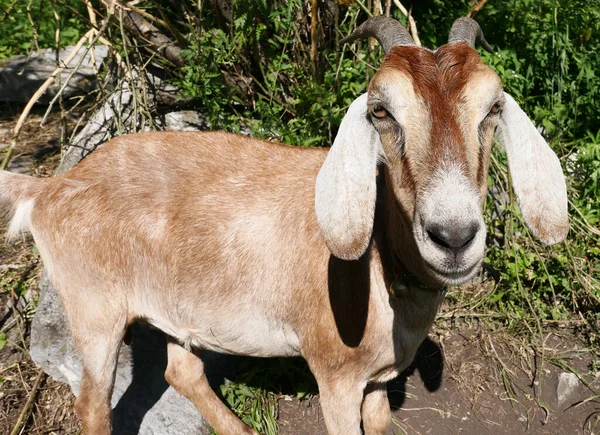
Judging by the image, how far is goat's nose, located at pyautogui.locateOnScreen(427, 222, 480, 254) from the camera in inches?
78.1

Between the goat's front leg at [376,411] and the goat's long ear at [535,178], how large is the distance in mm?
1340

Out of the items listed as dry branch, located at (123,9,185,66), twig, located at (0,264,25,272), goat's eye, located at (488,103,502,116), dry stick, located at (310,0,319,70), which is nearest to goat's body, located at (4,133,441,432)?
goat's eye, located at (488,103,502,116)

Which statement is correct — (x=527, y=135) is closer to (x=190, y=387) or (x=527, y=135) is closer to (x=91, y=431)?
(x=190, y=387)

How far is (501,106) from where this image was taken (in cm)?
233

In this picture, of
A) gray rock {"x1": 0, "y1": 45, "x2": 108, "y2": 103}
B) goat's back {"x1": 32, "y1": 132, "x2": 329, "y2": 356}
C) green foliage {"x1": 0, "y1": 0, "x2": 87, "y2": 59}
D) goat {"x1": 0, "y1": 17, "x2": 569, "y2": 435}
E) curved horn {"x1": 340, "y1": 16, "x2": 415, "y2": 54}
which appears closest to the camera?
goat {"x1": 0, "y1": 17, "x2": 569, "y2": 435}

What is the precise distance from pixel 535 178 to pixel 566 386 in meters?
1.83

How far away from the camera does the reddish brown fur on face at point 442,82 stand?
2.10 m

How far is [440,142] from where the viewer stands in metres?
2.10

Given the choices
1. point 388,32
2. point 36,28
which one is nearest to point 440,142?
point 388,32

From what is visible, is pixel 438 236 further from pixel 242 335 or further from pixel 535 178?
pixel 242 335

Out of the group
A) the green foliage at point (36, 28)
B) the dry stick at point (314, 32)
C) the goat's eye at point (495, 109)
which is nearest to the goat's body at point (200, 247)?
the goat's eye at point (495, 109)

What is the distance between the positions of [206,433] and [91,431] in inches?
25.7

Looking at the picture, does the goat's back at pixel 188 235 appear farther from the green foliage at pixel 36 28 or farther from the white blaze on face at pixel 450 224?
the green foliage at pixel 36 28

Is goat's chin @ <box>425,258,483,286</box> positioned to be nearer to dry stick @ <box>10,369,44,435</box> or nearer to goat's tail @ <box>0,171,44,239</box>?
goat's tail @ <box>0,171,44,239</box>
